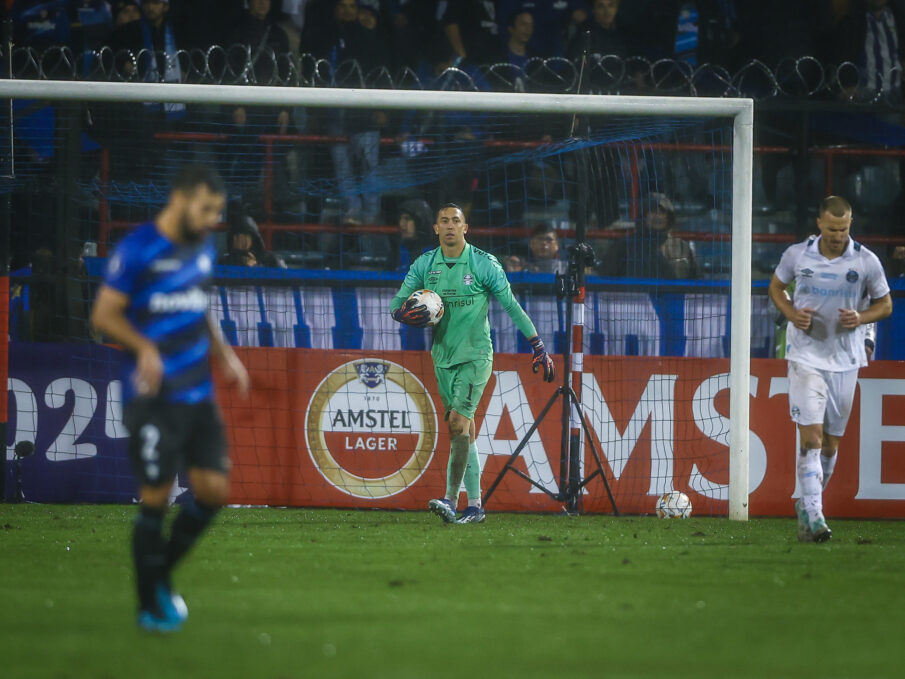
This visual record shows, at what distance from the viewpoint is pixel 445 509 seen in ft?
29.6

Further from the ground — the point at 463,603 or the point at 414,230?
the point at 414,230

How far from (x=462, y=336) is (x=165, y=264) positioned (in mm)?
4530

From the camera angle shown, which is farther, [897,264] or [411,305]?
[897,264]

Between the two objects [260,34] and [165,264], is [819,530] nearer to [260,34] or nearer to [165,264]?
[165,264]

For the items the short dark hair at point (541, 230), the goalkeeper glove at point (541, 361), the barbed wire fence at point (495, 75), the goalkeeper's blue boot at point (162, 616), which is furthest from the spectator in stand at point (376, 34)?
the goalkeeper's blue boot at point (162, 616)

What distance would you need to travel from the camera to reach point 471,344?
362 inches

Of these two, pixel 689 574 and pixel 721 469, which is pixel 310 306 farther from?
pixel 689 574

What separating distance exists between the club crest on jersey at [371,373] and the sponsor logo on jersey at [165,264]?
17.9ft

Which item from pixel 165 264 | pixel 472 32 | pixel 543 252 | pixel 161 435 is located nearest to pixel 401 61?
pixel 472 32

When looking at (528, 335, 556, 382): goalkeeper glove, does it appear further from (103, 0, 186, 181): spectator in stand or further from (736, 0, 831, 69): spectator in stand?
(736, 0, 831, 69): spectator in stand

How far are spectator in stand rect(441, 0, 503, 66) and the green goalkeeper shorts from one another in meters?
5.42

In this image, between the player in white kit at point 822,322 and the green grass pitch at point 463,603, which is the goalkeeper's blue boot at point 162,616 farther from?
the player in white kit at point 822,322

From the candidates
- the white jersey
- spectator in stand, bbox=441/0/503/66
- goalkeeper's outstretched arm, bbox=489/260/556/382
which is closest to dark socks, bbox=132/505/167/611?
goalkeeper's outstretched arm, bbox=489/260/556/382

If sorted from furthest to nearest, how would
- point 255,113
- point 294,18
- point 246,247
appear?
point 294,18 → point 255,113 → point 246,247
